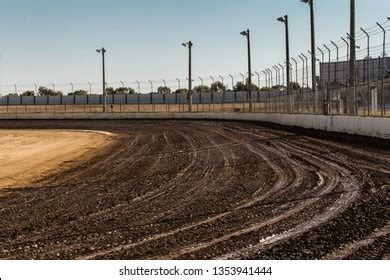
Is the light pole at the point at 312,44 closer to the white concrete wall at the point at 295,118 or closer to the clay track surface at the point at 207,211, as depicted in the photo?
the white concrete wall at the point at 295,118

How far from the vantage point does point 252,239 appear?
6.79 metres

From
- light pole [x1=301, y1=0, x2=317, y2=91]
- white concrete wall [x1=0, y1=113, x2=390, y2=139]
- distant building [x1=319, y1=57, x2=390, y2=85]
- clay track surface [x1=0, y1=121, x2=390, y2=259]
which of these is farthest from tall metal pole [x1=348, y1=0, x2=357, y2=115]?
clay track surface [x1=0, y1=121, x2=390, y2=259]

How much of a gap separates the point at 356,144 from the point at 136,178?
948 cm

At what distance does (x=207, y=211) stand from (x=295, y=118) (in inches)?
1072

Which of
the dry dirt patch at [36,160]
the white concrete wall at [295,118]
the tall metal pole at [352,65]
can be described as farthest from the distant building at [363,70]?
the dry dirt patch at [36,160]

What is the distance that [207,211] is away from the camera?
8.60m

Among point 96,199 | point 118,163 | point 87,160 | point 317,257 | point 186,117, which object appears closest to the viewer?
point 317,257

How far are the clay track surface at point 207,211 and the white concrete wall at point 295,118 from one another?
249 inches

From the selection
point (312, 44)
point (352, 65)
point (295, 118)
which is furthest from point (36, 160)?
point (312, 44)

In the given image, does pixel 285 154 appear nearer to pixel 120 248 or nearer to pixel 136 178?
pixel 136 178

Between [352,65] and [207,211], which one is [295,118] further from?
[207,211]

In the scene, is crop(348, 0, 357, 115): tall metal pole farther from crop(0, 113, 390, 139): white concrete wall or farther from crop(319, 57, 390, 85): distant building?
crop(319, 57, 390, 85): distant building

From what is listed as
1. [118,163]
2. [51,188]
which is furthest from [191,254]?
[118,163]

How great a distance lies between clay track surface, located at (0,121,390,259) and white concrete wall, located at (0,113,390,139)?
249 inches
